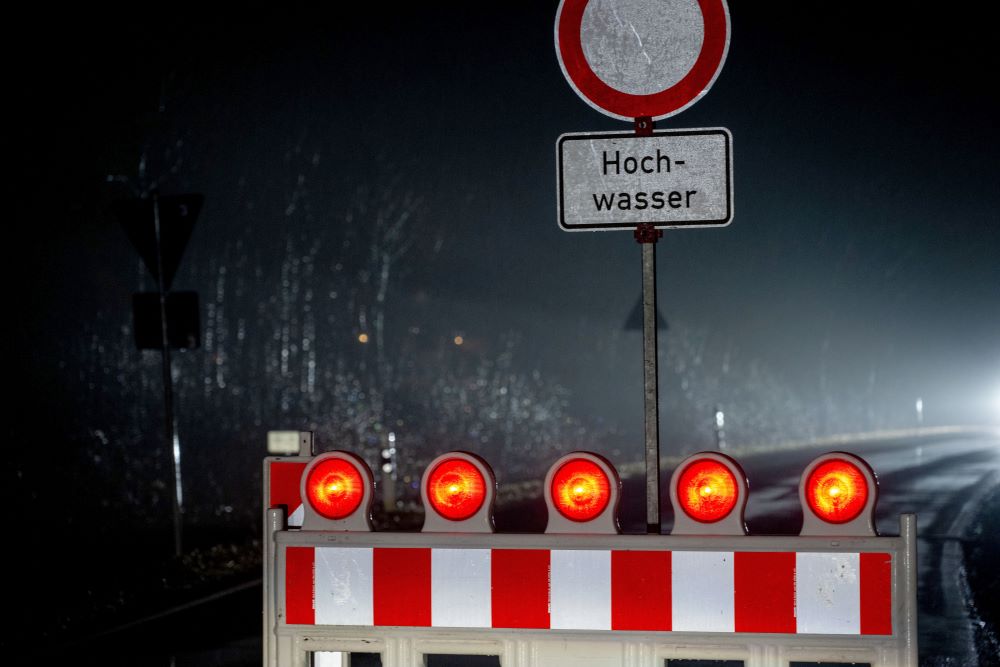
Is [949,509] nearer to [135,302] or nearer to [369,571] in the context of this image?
[135,302]

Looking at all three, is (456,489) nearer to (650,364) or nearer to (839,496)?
(650,364)

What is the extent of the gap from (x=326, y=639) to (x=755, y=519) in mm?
12269

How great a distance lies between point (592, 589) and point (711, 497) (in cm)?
42

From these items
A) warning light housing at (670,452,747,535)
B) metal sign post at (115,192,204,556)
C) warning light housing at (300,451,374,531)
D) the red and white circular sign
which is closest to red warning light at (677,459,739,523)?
warning light housing at (670,452,747,535)

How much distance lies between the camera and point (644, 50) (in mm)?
4230

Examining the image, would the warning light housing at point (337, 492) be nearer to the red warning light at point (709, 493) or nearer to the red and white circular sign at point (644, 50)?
the red warning light at point (709, 493)

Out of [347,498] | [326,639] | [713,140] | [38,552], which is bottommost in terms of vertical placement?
[38,552]

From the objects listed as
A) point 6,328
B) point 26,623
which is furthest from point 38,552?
point 6,328

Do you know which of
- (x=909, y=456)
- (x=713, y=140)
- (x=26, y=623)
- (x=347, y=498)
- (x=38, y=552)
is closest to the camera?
(x=347, y=498)

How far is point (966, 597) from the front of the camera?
31.1ft

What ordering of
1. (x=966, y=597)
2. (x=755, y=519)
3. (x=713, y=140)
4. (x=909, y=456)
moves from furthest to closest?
(x=909, y=456), (x=755, y=519), (x=966, y=597), (x=713, y=140)

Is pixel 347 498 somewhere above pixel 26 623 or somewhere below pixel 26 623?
above

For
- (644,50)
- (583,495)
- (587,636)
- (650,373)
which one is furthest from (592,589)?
(644,50)

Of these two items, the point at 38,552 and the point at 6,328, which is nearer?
the point at 38,552
